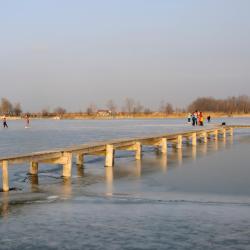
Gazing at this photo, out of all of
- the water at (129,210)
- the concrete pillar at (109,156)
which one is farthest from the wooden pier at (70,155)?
the water at (129,210)

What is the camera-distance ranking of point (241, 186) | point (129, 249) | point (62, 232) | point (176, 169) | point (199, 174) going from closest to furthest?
1. point (129, 249)
2. point (62, 232)
3. point (241, 186)
4. point (199, 174)
5. point (176, 169)

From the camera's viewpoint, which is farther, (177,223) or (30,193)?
(30,193)

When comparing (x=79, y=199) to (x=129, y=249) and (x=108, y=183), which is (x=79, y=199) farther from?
(x=129, y=249)

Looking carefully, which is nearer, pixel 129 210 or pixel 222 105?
pixel 129 210

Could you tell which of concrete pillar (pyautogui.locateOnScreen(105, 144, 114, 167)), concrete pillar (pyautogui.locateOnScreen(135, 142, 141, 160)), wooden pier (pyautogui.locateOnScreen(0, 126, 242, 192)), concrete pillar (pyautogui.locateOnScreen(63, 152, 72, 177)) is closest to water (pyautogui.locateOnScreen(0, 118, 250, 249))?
concrete pillar (pyautogui.locateOnScreen(63, 152, 72, 177))

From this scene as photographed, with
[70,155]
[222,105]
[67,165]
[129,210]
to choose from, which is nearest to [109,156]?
[70,155]

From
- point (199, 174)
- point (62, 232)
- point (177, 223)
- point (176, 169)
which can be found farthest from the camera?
point (176, 169)

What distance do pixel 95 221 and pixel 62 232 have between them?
0.80 m

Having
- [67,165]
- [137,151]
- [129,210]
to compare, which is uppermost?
[67,165]

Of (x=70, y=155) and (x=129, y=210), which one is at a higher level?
(x=70, y=155)

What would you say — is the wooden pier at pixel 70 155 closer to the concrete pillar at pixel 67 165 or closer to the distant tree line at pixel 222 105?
the concrete pillar at pixel 67 165

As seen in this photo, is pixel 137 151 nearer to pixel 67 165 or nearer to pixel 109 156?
pixel 109 156

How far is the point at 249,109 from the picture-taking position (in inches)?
6599

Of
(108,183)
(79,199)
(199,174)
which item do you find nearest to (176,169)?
(199,174)
